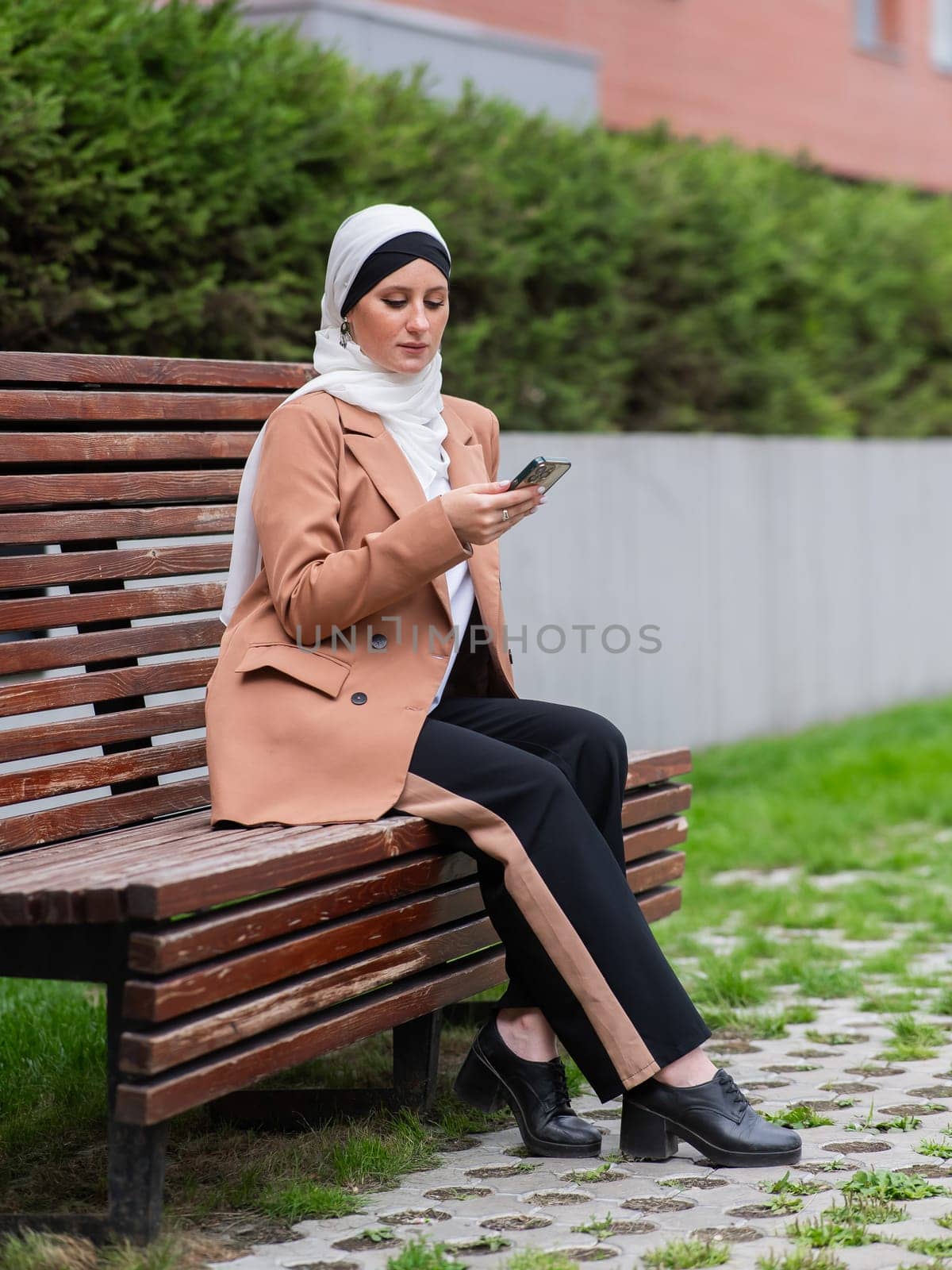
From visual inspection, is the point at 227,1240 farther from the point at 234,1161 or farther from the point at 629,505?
the point at 629,505

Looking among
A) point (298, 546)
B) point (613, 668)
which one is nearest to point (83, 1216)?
point (298, 546)

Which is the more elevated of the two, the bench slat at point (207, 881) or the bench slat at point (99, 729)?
the bench slat at point (99, 729)

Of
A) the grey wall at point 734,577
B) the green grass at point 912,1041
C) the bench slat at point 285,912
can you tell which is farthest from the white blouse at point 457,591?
the grey wall at point 734,577

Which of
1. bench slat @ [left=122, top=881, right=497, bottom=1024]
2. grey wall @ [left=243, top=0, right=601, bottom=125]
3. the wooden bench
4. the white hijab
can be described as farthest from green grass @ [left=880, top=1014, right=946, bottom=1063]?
grey wall @ [left=243, top=0, right=601, bottom=125]

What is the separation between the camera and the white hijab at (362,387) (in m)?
3.65

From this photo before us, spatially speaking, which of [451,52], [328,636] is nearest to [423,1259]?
[328,636]

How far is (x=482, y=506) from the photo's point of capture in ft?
11.2

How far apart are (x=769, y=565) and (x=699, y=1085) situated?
694cm

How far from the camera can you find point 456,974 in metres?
3.62

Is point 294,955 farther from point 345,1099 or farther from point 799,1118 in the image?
point 799,1118

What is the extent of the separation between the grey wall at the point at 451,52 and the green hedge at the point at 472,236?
23.6 inches

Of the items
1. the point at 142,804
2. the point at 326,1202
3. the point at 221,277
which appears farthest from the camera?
the point at 221,277

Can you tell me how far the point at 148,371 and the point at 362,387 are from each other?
25.5 inches

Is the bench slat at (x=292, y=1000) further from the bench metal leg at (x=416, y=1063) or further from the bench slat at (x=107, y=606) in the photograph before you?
the bench slat at (x=107, y=606)
